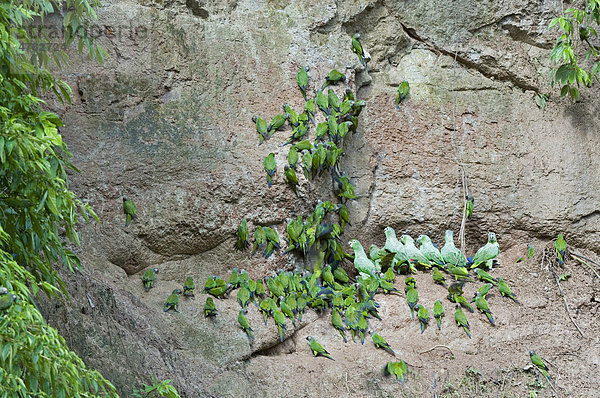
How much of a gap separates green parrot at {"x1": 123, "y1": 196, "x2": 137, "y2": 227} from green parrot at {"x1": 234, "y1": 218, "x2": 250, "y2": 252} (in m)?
0.86

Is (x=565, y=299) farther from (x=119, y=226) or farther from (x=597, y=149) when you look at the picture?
(x=119, y=226)

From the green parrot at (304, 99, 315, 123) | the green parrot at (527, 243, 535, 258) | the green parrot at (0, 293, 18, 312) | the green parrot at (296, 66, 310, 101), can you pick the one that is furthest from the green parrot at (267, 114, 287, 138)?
the green parrot at (0, 293, 18, 312)

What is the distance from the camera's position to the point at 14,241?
3.48 meters

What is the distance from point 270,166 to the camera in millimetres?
5918

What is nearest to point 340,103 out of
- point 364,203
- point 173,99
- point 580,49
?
point 364,203

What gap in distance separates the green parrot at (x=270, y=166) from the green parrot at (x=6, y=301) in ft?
10.5

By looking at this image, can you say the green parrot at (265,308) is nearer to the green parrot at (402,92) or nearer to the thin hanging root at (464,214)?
the thin hanging root at (464,214)

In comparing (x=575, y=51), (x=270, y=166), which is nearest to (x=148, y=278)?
(x=270, y=166)

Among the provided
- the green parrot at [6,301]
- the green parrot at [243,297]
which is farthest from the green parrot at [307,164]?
the green parrot at [6,301]

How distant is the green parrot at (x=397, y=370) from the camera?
16.8 ft

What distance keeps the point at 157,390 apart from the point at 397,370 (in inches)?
71.2

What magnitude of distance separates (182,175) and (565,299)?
338cm

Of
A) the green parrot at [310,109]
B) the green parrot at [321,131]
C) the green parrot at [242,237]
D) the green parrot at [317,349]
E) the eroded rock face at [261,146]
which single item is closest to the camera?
the eroded rock face at [261,146]

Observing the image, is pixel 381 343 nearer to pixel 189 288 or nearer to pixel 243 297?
pixel 243 297
